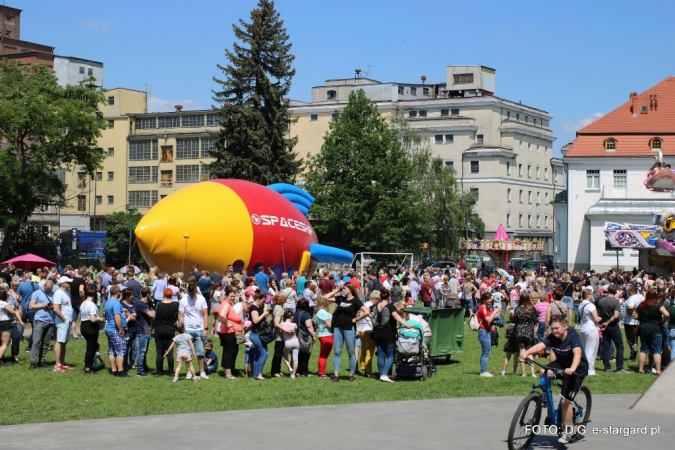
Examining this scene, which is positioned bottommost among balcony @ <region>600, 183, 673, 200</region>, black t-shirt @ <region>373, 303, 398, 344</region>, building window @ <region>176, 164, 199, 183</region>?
black t-shirt @ <region>373, 303, 398, 344</region>

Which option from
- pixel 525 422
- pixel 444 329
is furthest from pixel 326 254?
pixel 525 422

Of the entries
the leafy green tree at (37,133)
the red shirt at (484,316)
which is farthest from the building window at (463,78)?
the red shirt at (484,316)

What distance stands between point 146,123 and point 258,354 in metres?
80.4

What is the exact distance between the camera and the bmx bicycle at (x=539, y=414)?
975cm

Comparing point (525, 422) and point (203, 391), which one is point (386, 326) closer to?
point (203, 391)

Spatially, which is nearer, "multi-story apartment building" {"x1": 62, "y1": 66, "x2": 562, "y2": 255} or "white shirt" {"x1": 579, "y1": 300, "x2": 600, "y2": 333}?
"white shirt" {"x1": 579, "y1": 300, "x2": 600, "y2": 333}

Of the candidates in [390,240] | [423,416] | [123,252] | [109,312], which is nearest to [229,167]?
[390,240]

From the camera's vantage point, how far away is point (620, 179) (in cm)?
5772

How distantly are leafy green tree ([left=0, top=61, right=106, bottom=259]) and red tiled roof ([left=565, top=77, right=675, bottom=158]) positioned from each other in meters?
32.0

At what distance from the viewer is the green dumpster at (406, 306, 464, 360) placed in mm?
17859

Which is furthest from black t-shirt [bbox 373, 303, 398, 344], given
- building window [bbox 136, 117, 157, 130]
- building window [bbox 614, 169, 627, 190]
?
building window [bbox 136, 117, 157, 130]

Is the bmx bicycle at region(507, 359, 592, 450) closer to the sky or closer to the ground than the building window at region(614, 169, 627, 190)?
closer to the ground

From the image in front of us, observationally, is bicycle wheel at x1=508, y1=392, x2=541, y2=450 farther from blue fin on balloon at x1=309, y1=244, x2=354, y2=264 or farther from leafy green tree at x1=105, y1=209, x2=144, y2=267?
leafy green tree at x1=105, y1=209, x2=144, y2=267

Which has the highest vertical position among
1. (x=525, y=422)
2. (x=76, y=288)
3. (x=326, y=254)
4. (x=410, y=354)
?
(x=326, y=254)
